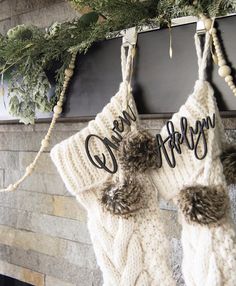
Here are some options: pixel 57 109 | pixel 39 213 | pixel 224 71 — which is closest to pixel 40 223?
pixel 39 213

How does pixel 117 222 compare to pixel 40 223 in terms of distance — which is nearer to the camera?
pixel 117 222

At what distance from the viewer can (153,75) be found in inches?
28.7

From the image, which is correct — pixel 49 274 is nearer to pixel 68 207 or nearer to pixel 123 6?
pixel 68 207

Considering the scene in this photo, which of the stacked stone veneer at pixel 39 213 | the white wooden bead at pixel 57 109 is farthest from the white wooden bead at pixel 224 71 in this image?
the stacked stone veneer at pixel 39 213

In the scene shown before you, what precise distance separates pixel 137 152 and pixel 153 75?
6.6 inches

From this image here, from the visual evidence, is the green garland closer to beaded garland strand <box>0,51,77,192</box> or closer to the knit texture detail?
beaded garland strand <box>0,51,77,192</box>

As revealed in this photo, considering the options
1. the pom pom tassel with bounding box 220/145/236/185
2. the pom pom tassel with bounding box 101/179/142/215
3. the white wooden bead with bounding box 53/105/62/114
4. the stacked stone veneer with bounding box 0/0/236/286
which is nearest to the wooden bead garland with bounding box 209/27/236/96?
the pom pom tassel with bounding box 220/145/236/185

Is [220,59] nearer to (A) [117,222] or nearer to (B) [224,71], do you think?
(B) [224,71]

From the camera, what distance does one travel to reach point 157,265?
67 cm

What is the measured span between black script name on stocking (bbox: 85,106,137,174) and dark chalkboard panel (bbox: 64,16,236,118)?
7cm

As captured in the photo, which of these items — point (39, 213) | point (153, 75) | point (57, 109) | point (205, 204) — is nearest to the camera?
point (205, 204)

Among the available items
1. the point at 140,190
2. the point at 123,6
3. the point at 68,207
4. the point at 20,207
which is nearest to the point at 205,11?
the point at 123,6

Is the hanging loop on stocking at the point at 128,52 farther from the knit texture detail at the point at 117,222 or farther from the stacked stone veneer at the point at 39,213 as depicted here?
the stacked stone veneer at the point at 39,213

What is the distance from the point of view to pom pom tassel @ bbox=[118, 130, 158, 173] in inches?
26.0
